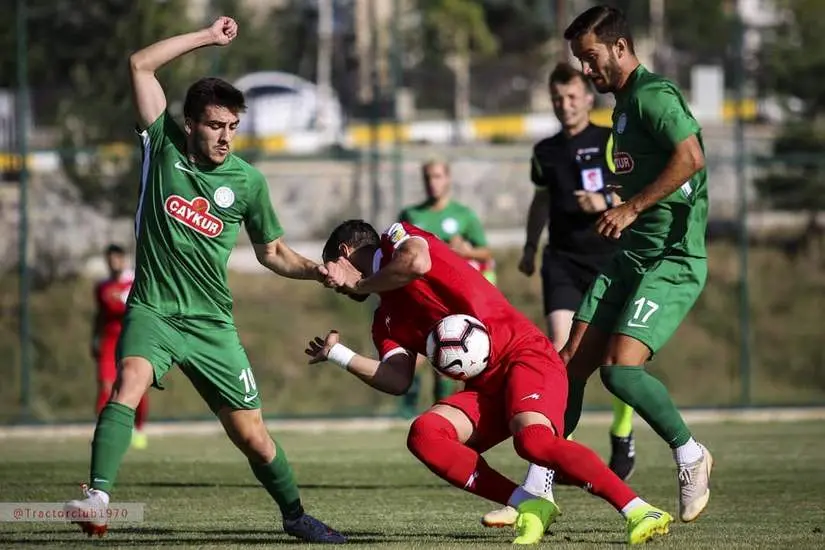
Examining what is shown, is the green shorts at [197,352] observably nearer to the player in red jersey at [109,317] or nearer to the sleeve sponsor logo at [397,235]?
the sleeve sponsor logo at [397,235]

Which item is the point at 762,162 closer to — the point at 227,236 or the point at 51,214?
the point at 51,214

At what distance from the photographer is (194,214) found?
6910 mm

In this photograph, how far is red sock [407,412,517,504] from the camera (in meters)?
6.50

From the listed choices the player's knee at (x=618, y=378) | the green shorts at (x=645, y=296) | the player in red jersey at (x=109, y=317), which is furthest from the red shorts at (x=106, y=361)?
the player's knee at (x=618, y=378)

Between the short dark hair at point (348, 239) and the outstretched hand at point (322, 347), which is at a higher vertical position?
the short dark hair at point (348, 239)

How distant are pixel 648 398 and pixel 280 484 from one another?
1779 mm

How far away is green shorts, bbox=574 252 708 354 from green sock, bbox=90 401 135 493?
234 cm

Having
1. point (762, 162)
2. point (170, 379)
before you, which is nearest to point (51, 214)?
point (170, 379)

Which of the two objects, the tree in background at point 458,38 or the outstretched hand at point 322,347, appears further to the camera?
the tree in background at point 458,38

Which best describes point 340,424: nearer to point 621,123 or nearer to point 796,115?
point 796,115

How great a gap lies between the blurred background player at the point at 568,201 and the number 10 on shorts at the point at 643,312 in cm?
265

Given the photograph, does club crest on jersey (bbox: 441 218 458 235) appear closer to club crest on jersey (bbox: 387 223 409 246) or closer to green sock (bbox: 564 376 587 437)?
green sock (bbox: 564 376 587 437)

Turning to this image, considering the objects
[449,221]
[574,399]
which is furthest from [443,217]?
[574,399]

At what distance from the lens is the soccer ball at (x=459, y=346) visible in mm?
6586
